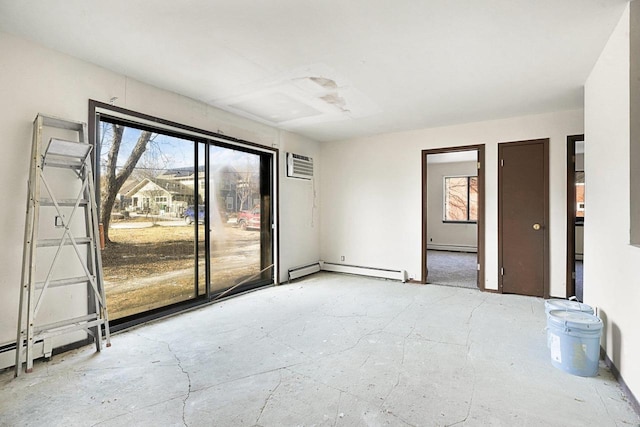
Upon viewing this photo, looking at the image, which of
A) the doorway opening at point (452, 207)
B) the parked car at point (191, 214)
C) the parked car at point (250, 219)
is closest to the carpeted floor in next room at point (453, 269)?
the doorway opening at point (452, 207)

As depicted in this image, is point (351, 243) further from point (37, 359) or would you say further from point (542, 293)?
point (37, 359)

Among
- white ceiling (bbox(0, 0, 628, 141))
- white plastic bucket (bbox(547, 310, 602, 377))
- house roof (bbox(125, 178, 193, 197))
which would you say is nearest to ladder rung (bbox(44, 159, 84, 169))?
house roof (bbox(125, 178, 193, 197))

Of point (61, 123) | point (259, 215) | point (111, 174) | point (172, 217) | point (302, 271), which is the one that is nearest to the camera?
point (61, 123)

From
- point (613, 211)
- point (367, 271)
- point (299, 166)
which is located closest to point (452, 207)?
point (367, 271)

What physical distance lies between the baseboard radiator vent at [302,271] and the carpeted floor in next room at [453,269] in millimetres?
1977

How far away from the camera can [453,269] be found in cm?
631

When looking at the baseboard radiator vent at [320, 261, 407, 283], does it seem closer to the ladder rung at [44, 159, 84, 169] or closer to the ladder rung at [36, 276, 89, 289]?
the ladder rung at [36, 276, 89, 289]

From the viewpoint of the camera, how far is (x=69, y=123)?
268cm

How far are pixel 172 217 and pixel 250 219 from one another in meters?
1.24

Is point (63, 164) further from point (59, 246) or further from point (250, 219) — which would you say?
point (250, 219)

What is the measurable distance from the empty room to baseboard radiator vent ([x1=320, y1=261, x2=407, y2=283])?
41 cm

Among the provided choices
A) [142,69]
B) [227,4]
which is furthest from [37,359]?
[227,4]

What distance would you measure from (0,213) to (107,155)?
0.99 m

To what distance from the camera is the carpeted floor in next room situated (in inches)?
206
